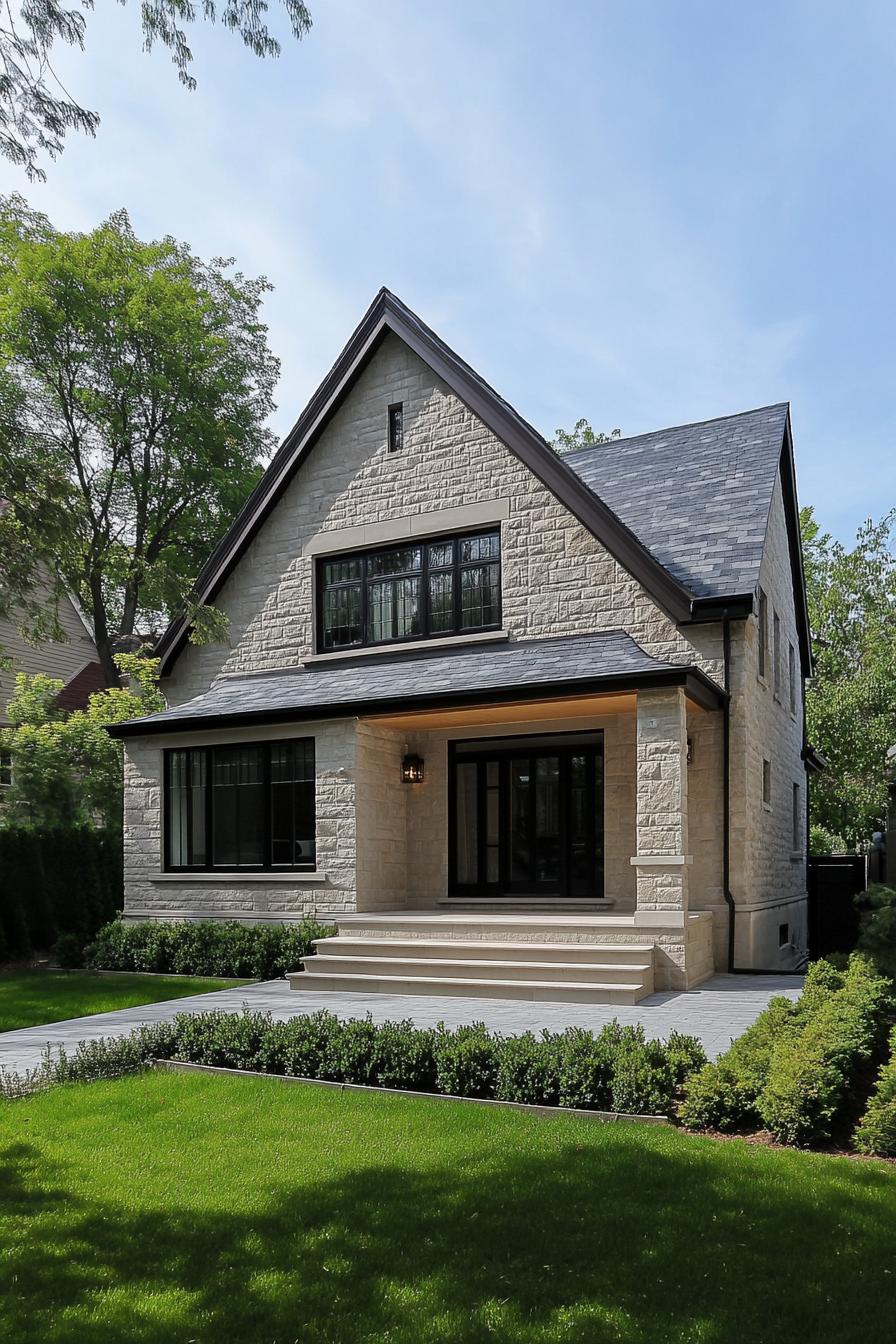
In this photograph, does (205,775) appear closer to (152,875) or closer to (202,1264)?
(152,875)

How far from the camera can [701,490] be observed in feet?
50.1

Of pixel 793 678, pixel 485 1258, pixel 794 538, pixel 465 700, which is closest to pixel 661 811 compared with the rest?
pixel 465 700

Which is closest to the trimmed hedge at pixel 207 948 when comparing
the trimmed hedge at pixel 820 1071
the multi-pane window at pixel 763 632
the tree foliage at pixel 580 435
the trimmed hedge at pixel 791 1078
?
the trimmed hedge at pixel 791 1078

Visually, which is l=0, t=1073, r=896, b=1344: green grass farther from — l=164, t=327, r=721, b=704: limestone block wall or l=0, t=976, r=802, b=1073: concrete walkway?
l=164, t=327, r=721, b=704: limestone block wall

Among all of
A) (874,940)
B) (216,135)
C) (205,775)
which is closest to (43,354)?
(205,775)

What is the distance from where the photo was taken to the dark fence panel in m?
18.6

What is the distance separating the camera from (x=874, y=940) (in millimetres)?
10984

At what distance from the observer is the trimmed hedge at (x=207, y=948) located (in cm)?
1298

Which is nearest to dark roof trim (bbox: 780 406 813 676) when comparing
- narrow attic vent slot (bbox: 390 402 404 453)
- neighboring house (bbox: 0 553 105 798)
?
narrow attic vent slot (bbox: 390 402 404 453)

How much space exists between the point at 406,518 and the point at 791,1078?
11249mm

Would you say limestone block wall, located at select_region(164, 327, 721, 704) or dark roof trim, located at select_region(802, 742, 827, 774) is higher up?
limestone block wall, located at select_region(164, 327, 721, 704)

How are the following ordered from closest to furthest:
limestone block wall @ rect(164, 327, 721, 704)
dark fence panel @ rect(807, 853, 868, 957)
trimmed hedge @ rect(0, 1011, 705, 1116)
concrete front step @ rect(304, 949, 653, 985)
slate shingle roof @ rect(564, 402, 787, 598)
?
trimmed hedge @ rect(0, 1011, 705, 1116) < concrete front step @ rect(304, 949, 653, 985) < slate shingle roof @ rect(564, 402, 787, 598) < limestone block wall @ rect(164, 327, 721, 704) < dark fence panel @ rect(807, 853, 868, 957)

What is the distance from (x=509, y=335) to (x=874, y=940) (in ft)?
31.1

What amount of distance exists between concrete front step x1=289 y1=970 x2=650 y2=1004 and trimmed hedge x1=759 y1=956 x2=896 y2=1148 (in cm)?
282
